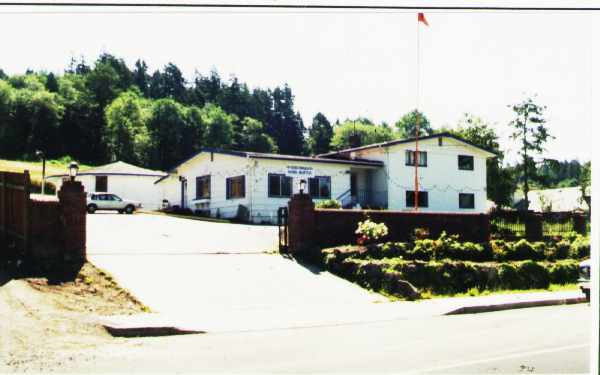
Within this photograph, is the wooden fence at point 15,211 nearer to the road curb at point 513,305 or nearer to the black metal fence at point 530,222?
the road curb at point 513,305

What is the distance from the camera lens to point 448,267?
48.8 feet

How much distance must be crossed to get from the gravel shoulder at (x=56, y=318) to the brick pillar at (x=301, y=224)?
5755mm

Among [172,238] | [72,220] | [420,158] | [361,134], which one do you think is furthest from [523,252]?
[361,134]

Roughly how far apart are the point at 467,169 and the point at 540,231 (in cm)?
1600

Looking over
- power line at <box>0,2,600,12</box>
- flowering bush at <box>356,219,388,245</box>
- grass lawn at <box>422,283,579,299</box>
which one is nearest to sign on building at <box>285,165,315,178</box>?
flowering bush at <box>356,219,388,245</box>

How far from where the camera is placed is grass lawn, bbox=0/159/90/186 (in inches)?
1755

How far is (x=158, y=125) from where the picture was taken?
62.2 m

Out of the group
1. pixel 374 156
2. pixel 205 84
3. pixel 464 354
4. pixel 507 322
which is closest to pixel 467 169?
pixel 374 156

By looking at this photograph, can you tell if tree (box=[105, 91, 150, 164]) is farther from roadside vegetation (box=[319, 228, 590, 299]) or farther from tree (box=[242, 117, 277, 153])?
roadside vegetation (box=[319, 228, 590, 299])

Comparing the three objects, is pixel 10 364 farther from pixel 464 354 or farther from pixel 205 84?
pixel 205 84

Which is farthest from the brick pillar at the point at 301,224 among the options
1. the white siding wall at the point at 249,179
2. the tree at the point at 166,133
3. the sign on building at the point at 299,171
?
the tree at the point at 166,133

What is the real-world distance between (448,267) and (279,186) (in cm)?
1644

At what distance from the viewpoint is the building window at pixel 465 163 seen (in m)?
37.2

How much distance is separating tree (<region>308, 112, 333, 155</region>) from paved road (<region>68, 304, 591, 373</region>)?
197 ft
